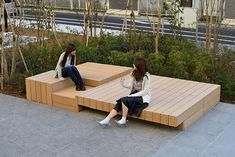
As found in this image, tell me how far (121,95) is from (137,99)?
0.80 m

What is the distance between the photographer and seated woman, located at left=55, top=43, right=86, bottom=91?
Answer: 8.16 metres

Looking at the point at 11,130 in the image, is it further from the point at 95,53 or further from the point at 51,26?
the point at 51,26

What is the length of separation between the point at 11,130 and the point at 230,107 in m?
4.04

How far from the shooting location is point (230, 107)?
25.6 ft

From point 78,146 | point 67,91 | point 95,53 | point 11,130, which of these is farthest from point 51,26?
point 78,146

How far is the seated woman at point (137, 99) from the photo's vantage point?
6.79 meters

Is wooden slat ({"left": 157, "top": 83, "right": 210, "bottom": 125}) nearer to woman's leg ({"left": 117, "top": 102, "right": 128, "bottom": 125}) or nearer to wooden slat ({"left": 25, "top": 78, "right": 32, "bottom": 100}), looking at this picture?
woman's leg ({"left": 117, "top": 102, "right": 128, "bottom": 125})

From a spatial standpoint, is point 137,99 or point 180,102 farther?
point 180,102

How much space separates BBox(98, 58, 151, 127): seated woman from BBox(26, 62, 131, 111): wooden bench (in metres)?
1.18

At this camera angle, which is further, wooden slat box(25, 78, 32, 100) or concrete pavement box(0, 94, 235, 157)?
wooden slat box(25, 78, 32, 100)

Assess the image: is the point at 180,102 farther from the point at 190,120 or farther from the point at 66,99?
the point at 66,99

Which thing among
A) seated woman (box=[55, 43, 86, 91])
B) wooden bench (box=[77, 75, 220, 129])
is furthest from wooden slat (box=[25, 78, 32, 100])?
wooden bench (box=[77, 75, 220, 129])

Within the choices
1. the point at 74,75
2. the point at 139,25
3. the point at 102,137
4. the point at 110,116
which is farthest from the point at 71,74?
the point at 139,25

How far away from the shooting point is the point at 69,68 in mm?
8141
